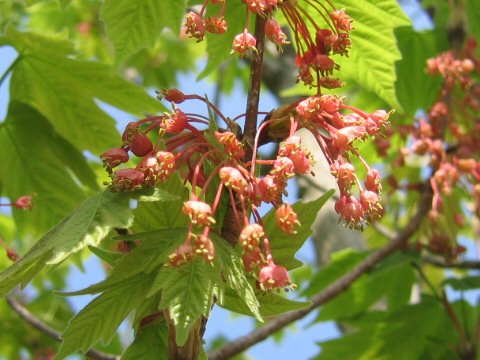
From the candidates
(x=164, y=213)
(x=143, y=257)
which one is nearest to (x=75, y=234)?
(x=143, y=257)

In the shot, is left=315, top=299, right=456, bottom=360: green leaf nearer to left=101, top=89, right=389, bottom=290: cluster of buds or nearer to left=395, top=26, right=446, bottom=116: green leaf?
left=395, top=26, right=446, bottom=116: green leaf

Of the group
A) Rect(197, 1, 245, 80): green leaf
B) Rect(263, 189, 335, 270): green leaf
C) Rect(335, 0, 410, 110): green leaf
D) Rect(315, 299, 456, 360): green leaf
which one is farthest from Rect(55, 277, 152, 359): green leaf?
Rect(315, 299, 456, 360): green leaf

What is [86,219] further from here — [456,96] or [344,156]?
[456,96]

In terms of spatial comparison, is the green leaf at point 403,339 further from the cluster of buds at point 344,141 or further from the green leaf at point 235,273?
the green leaf at point 235,273

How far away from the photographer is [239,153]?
128 centimetres

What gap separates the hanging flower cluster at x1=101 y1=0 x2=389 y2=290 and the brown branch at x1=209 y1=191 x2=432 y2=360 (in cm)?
49

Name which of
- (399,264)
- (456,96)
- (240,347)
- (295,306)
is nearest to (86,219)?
(295,306)

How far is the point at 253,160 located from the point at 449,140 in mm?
1965

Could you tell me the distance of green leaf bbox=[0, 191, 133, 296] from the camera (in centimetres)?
117

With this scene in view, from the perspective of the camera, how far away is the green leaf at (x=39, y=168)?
210cm

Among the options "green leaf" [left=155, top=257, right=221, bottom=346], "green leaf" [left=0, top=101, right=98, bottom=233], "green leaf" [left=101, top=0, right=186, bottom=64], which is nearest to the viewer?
"green leaf" [left=155, top=257, right=221, bottom=346]

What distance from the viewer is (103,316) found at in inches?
51.3

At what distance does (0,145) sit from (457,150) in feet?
5.33

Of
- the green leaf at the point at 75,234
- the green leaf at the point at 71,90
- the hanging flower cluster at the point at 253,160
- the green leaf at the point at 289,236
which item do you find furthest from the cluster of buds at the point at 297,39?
the green leaf at the point at 71,90
